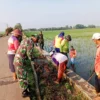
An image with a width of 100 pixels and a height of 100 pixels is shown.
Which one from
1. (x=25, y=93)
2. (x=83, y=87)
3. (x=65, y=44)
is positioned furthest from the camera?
(x=65, y=44)

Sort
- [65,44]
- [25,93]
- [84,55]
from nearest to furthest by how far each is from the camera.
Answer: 1. [25,93]
2. [65,44]
3. [84,55]

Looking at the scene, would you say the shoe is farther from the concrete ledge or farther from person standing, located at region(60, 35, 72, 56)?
person standing, located at region(60, 35, 72, 56)

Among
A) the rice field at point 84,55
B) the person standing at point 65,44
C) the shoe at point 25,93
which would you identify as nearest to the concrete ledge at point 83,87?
the person standing at point 65,44

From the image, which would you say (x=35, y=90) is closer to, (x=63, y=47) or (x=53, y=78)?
(x=53, y=78)

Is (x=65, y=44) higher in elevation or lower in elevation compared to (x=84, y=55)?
higher

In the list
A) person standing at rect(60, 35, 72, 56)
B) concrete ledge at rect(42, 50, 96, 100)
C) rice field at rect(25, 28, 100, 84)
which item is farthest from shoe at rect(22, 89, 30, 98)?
rice field at rect(25, 28, 100, 84)

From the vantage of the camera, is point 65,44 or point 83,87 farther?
point 65,44

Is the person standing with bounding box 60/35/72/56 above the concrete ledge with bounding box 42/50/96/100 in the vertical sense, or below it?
above

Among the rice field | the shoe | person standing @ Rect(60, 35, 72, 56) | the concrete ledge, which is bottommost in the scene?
the rice field

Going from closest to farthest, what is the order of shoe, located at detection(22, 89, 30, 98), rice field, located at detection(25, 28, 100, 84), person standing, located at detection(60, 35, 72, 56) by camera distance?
shoe, located at detection(22, 89, 30, 98) < person standing, located at detection(60, 35, 72, 56) < rice field, located at detection(25, 28, 100, 84)

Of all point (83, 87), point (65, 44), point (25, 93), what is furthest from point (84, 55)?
point (25, 93)

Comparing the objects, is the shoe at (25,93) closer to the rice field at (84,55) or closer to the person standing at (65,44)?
the person standing at (65,44)

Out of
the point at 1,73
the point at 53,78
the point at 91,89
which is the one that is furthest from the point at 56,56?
the point at 1,73

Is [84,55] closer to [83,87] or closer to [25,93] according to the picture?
[83,87]
